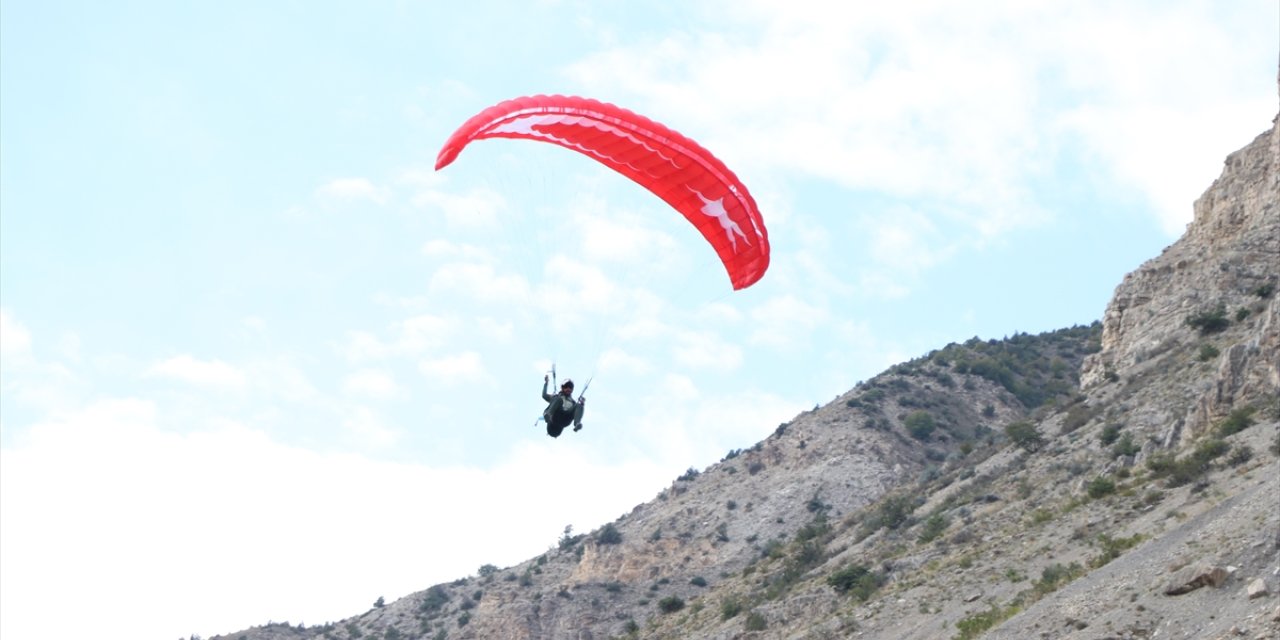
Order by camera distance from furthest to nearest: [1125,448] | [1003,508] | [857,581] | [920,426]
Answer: [920,426] → [1003,508] → [1125,448] → [857,581]

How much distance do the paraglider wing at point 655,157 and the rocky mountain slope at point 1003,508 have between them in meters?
9.01

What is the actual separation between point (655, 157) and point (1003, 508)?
17.1 meters

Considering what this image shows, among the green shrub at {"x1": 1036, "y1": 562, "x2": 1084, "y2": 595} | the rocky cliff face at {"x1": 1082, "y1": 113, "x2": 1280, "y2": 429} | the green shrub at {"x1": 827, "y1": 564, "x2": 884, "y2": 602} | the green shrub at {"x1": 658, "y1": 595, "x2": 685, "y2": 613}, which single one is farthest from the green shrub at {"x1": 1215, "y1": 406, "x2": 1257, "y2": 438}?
the green shrub at {"x1": 658, "y1": 595, "x2": 685, "y2": 613}

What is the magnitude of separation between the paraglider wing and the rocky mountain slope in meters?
9.01

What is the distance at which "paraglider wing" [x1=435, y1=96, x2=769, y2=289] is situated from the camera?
28.2 meters

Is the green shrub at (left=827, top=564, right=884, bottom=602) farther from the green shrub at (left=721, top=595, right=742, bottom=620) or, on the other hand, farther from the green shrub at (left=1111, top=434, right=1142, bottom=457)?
the green shrub at (left=1111, top=434, right=1142, bottom=457)

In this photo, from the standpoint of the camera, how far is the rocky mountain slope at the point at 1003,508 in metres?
29.7

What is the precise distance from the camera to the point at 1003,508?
41.3 meters

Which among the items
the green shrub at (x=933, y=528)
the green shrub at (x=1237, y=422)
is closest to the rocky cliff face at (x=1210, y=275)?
the green shrub at (x=1237, y=422)

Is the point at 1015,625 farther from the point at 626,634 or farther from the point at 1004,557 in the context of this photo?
the point at 626,634

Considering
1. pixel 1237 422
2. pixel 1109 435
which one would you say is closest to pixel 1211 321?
pixel 1109 435

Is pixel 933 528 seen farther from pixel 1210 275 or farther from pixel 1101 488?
pixel 1210 275

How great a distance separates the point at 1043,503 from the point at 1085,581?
32.4 ft

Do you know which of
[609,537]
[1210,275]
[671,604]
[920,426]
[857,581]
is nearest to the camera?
[857,581]
